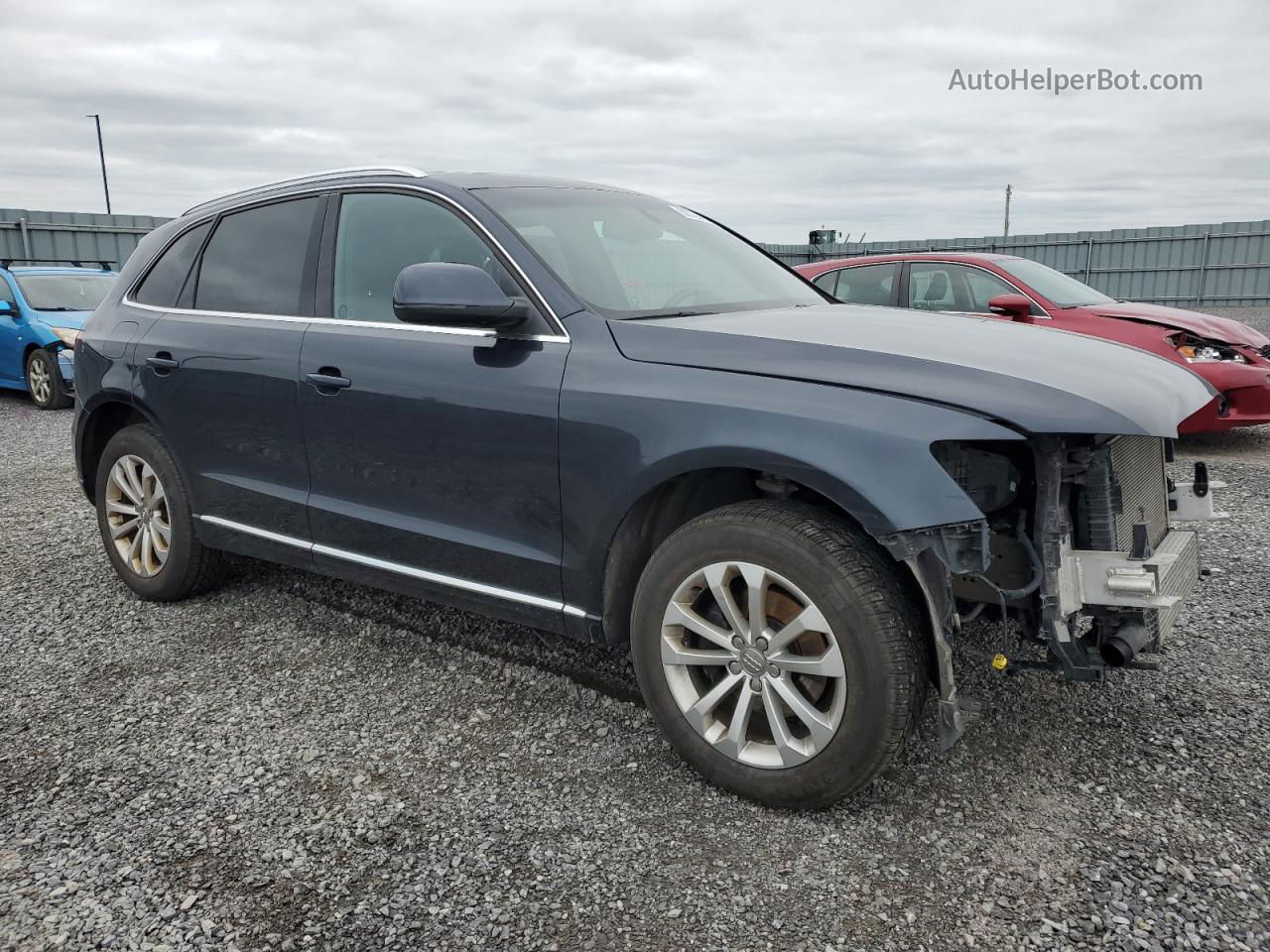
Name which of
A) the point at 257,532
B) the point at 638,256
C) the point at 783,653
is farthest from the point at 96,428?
the point at 783,653

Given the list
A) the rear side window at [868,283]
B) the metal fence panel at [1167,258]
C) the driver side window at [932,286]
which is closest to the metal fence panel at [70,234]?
the metal fence panel at [1167,258]

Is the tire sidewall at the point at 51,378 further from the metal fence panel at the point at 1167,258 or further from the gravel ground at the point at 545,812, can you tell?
the metal fence panel at the point at 1167,258

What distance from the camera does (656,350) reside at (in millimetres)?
2719

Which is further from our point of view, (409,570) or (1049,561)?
(409,570)

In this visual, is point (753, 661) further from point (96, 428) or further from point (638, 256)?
point (96, 428)

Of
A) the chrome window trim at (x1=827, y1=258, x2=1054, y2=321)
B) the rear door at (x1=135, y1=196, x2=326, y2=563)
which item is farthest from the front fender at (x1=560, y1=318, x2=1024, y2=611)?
the chrome window trim at (x1=827, y1=258, x2=1054, y2=321)

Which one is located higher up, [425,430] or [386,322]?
[386,322]

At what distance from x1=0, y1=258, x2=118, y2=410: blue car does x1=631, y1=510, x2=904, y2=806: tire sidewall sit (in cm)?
1004

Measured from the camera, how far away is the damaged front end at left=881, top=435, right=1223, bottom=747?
2.37m

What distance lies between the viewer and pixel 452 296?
110 inches

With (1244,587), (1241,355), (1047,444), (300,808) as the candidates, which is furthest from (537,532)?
(1241,355)

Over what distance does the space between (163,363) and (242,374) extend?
577 millimetres

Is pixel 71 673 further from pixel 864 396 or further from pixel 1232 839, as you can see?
pixel 1232 839

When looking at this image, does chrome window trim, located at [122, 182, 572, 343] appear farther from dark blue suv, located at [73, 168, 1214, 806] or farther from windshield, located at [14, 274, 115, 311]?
windshield, located at [14, 274, 115, 311]
